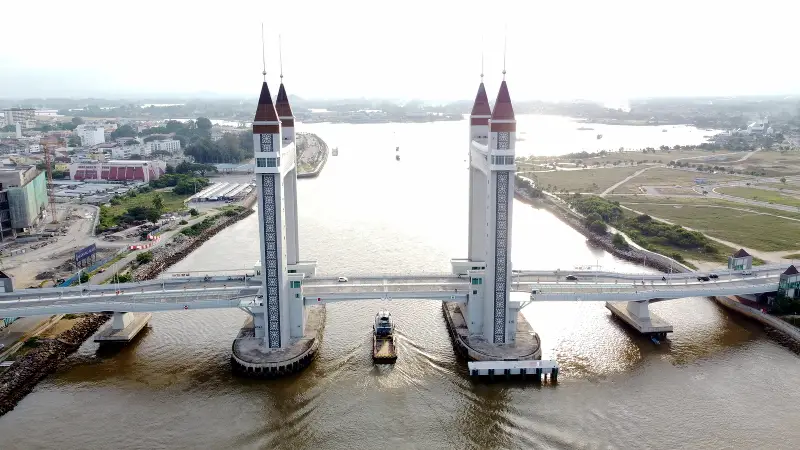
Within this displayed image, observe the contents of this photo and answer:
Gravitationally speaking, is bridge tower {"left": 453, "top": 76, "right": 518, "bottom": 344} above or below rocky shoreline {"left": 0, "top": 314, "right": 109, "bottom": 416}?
above

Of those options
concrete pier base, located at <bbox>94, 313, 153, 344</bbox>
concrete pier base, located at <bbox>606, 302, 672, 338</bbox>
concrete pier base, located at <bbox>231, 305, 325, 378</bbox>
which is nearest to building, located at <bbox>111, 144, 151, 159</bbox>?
concrete pier base, located at <bbox>94, 313, 153, 344</bbox>

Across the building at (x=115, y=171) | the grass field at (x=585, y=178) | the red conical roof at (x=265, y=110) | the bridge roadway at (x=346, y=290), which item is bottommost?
the bridge roadway at (x=346, y=290)

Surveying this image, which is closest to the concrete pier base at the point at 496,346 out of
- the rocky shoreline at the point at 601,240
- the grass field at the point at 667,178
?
the rocky shoreline at the point at 601,240

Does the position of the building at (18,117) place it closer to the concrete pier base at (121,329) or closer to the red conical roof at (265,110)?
the concrete pier base at (121,329)

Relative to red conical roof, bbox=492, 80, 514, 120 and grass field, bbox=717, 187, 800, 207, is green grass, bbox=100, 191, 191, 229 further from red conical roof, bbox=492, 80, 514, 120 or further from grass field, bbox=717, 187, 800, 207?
grass field, bbox=717, 187, 800, 207

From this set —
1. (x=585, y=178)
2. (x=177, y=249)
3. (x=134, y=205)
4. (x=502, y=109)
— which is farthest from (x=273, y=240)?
(x=585, y=178)
